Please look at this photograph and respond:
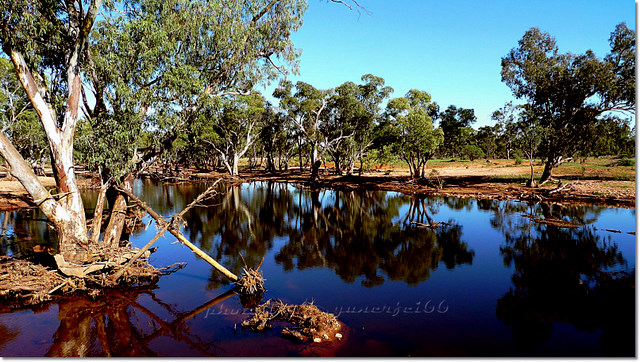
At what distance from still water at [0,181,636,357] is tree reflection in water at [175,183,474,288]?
126mm

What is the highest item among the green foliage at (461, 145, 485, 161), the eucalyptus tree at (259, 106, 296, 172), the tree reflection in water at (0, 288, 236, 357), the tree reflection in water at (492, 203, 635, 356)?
the eucalyptus tree at (259, 106, 296, 172)

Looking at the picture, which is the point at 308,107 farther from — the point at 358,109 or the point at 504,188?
the point at 504,188

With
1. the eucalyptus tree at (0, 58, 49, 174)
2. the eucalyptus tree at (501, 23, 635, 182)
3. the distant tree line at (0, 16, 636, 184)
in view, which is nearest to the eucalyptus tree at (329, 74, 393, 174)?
the distant tree line at (0, 16, 636, 184)

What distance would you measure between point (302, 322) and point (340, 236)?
471 inches

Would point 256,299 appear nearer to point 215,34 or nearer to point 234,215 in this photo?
point 215,34

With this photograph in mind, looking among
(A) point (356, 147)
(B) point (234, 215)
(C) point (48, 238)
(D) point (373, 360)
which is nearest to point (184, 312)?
(D) point (373, 360)

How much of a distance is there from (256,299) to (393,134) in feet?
119

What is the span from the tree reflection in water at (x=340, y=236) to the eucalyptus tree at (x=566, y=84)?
16340mm

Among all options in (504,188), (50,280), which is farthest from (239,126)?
(50,280)

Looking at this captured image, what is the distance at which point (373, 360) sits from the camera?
27.4 feet

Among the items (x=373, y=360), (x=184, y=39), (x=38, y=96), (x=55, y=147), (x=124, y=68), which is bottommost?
(x=373, y=360)

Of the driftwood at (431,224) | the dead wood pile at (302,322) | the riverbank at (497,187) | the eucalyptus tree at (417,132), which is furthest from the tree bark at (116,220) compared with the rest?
the eucalyptus tree at (417,132)

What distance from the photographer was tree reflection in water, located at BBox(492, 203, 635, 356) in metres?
9.95

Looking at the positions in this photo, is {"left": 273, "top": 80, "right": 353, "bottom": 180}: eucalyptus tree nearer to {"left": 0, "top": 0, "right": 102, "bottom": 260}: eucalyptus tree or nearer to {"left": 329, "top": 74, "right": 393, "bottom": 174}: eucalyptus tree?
{"left": 329, "top": 74, "right": 393, "bottom": 174}: eucalyptus tree
